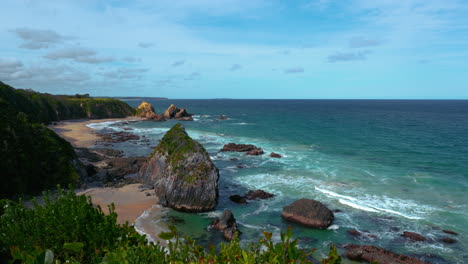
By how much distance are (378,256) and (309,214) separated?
6688 mm

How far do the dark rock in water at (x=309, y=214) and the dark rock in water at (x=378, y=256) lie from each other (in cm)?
424

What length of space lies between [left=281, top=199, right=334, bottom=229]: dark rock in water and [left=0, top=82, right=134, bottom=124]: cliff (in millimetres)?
69234

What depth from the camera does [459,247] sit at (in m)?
23.9

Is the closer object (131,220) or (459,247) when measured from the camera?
(459,247)

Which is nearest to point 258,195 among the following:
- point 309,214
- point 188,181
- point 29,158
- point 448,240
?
point 309,214

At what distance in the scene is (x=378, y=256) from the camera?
72.6 feet

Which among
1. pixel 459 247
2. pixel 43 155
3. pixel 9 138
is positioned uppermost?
pixel 9 138

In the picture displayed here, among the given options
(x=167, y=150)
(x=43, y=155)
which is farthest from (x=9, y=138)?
(x=167, y=150)

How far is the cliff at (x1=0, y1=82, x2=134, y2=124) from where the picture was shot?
251 feet

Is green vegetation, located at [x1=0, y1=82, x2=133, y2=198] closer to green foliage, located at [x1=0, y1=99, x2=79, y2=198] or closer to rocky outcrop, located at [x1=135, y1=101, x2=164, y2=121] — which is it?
green foliage, located at [x1=0, y1=99, x2=79, y2=198]

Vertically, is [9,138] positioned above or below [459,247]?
above

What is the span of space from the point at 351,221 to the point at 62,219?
24.9 m

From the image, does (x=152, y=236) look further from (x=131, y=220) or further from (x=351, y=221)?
(x=351, y=221)

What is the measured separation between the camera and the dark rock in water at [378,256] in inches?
847
